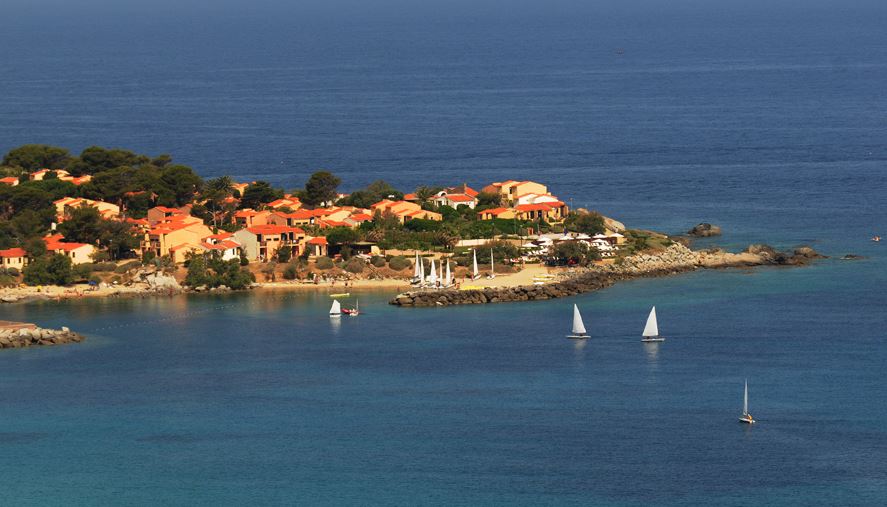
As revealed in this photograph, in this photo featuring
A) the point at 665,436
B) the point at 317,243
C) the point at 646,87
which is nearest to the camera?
the point at 665,436

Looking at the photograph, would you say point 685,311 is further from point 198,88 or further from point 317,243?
point 198,88

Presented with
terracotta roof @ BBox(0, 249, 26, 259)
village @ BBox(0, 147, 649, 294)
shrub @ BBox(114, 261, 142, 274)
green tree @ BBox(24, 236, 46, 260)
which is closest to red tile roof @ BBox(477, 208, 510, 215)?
village @ BBox(0, 147, 649, 294)

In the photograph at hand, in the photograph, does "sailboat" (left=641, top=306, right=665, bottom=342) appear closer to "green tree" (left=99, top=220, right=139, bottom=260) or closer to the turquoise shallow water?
the turquoise shallow water

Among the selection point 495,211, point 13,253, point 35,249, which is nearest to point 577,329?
point 495,211

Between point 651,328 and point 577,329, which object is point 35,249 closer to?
point 577,329

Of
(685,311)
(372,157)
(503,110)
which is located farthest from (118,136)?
(685,311)

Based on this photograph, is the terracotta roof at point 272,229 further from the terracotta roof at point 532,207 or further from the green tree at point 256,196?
the terracotta roof at point 532,207

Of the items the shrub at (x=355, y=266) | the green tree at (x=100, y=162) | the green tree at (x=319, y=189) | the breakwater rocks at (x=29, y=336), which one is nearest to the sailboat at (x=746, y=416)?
the breakwater rocks at (x=29, y=336)

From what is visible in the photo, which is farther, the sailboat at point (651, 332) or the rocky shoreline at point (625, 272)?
the rocky shoreline at point (625, 272)
